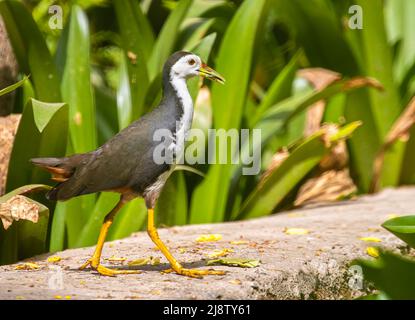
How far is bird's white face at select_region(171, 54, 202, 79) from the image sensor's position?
433 centimetres

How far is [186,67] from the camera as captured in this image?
14.3 ft

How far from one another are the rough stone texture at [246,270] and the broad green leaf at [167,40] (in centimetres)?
111

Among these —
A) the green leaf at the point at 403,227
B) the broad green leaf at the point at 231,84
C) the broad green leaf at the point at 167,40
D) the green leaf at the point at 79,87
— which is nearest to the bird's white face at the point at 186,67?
the green leaf at the point at 403,227

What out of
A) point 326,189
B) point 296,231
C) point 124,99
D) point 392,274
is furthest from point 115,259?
point 326,189

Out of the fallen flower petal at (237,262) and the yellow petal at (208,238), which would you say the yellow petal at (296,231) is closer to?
the yellow petal at (208,238)

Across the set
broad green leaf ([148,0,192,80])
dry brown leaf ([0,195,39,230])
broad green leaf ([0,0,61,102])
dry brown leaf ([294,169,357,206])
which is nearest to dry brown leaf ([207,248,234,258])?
dry brown leaf ([0,195,39,230])

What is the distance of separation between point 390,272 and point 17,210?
2.26 metres

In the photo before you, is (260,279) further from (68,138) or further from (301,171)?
(301,171)

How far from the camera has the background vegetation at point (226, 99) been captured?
212 inches

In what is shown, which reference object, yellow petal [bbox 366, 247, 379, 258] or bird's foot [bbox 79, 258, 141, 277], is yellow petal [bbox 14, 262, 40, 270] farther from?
yellow petal [bbox 366, 247, 379, 258]

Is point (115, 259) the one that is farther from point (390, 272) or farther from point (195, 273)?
point (390, 272)

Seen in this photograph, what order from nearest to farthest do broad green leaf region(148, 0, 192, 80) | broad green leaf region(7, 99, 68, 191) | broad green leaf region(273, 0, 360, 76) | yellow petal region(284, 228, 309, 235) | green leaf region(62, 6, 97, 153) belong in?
broad green leaf region(7, 99, 68, 191), yellow petal region(284, 228, 309, 235), green leaf region(62, 6, 97, 153), broad green leaf region(148, 0, 192, 80), broad green leaf region(273, 0, 360, 76)

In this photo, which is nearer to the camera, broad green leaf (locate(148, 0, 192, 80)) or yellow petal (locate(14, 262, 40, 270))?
yellow petal (locate(14, 262, 40, 270))
